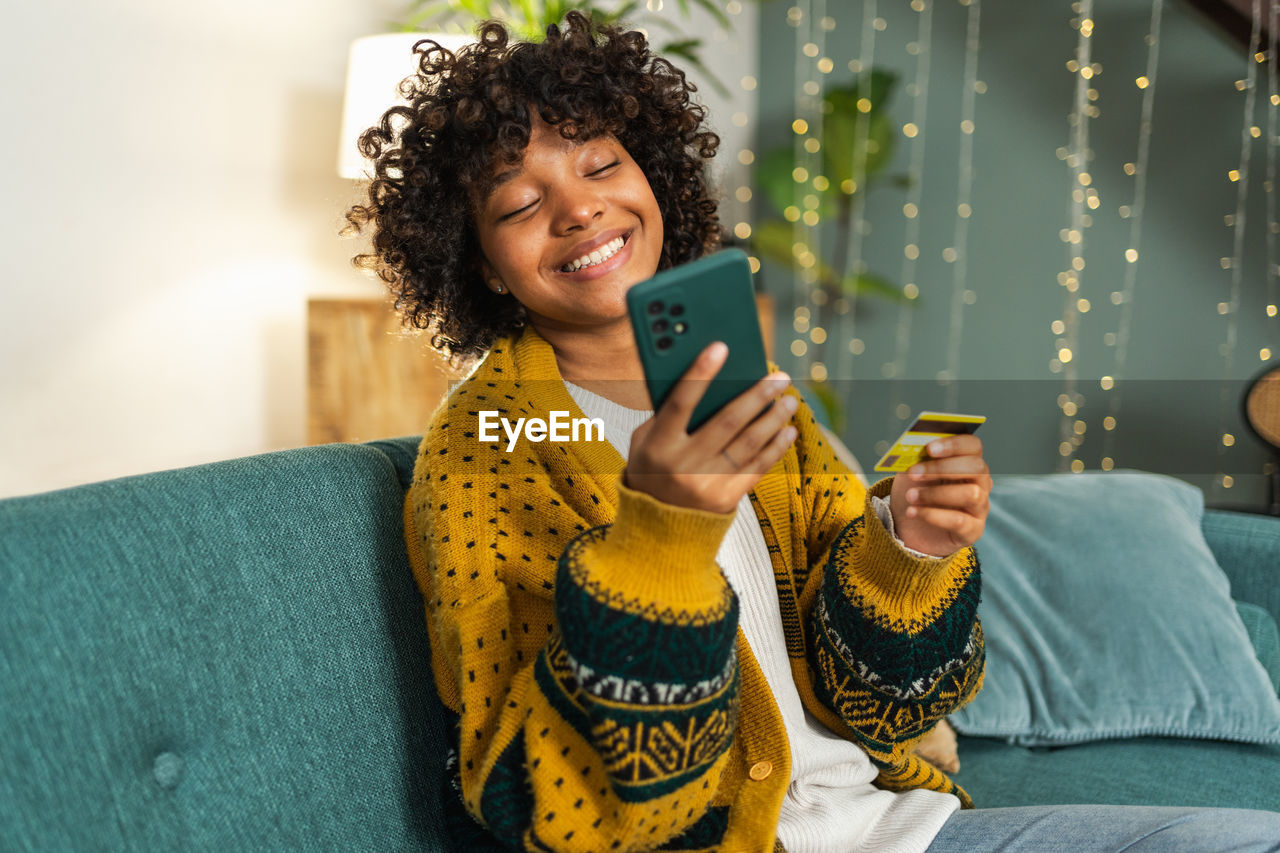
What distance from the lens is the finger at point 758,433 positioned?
2.12 feet

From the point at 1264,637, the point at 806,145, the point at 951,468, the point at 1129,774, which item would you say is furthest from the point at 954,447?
the point at 806,145

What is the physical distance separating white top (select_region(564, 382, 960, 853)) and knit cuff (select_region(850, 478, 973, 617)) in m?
0.03

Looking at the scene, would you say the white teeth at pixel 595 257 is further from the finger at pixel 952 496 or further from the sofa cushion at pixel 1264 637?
the sofa cushion at pixel 1264 637

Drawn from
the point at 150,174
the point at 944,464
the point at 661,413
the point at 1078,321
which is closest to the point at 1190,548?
the point at 944,464

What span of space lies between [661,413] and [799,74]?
3.20 metres

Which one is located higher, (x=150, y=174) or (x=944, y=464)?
(x=150, y=174)

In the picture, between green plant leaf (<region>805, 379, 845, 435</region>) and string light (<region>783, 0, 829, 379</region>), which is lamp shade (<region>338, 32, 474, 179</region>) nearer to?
green plant leaf (<region>805, 379, 845, 435</region>)

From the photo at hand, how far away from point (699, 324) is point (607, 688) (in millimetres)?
246

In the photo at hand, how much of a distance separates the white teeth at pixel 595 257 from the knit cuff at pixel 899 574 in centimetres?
33

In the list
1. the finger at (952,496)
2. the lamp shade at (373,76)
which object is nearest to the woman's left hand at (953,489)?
the finger at (952,496)

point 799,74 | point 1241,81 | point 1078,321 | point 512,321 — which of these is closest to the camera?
point 512,321

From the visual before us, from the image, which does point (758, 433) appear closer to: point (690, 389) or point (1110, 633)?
point (690, 389)

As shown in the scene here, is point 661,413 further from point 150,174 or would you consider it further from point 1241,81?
point 1241,81

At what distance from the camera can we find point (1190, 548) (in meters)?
1.47
